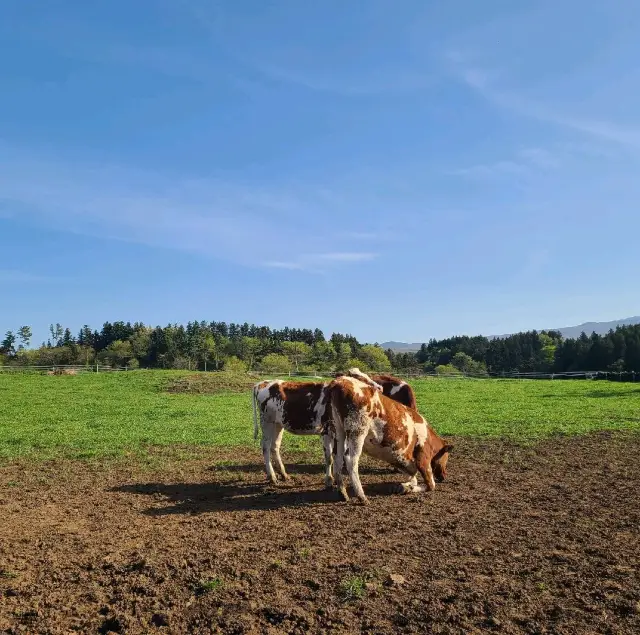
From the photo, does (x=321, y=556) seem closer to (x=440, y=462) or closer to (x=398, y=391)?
(x=440, y=462)

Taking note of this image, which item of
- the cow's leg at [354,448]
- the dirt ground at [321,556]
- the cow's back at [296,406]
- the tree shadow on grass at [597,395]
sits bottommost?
the tree shadow on grass at [597,395]

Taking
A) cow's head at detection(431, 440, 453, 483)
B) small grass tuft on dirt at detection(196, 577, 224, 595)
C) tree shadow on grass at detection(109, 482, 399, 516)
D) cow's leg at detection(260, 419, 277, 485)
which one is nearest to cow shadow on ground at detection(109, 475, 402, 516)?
tree shadow on grass at detection(109, 482, 399, 516)

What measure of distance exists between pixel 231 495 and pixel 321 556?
4.67 meters

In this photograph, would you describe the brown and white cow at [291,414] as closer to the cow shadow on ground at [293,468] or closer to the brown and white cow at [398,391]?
the cow shadow on ground at [293,468]

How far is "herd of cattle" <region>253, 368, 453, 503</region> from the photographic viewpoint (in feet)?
35.9

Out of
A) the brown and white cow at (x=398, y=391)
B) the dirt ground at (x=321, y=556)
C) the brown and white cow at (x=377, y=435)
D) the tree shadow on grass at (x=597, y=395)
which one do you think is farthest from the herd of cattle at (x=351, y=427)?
the tree shadow on grass at (x=597, y=395)

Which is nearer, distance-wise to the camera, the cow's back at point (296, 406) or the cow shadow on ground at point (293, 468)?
the cow's back at point (296, 406)

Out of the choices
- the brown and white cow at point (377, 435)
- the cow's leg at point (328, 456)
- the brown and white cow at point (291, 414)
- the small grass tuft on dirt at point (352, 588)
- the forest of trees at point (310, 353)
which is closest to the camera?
the small grass tuft on dirt at point (352, 588)

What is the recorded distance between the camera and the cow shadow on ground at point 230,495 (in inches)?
405

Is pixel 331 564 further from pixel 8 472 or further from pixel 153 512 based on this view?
pixel 8 472

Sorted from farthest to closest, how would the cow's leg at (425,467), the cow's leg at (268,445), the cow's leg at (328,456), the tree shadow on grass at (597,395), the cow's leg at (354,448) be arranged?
the tree shadow on grass at (597,395), the cow's leg at (268,445), the cow's leg at (328,456), the cow's leg at (425,467), the cow's leg at (354,448)

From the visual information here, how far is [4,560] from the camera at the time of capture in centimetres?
736

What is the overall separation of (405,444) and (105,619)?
24.3 ft

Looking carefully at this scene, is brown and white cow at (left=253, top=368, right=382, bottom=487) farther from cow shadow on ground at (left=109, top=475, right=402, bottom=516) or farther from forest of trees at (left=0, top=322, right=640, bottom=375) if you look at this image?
forest of trees at (left=0, top=322, right=640, bottom=375)
